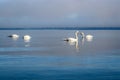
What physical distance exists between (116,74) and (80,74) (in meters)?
1.87

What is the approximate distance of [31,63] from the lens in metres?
25.1

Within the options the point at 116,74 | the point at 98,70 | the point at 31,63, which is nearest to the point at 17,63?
the point at 31,63

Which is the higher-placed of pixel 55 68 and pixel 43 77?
pixel 55 68

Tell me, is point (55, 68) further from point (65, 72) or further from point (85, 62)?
point (85, 62)

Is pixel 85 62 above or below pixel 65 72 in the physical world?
above

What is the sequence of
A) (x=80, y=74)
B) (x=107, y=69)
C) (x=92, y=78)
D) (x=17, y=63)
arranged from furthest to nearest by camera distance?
(x=17, y=63)
(x=107, y=69)
(x=80, y=74)
(x=92, y=78)

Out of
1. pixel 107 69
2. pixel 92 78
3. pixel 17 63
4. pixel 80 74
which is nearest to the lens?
pixel 92 78

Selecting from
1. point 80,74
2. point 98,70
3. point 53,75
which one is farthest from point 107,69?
point 53,75

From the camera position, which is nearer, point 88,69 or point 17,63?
point 88,69

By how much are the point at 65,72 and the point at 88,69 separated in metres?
1.83

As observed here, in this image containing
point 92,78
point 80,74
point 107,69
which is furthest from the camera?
point 107,69

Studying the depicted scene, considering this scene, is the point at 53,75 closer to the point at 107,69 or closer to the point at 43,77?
the point at 43,77

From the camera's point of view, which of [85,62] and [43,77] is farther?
[85,62]

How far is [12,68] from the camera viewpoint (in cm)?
2258
